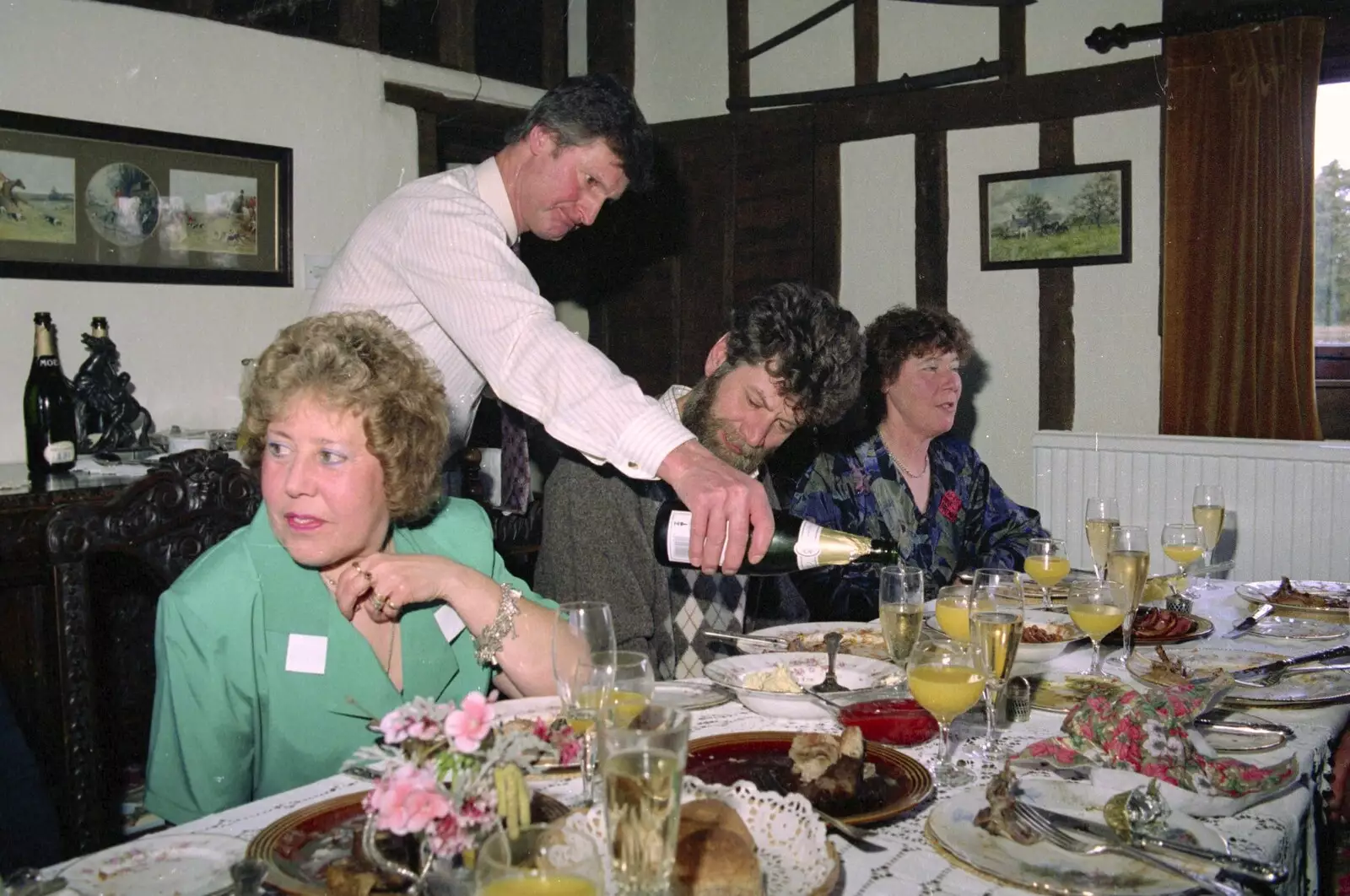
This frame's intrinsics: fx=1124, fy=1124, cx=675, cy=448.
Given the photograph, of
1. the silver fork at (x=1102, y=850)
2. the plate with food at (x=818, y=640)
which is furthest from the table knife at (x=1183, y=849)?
the plate with food at (x=818, y=640)

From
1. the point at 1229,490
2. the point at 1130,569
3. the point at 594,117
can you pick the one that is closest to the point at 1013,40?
the point at 1229,490

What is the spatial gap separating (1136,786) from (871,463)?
74.5 inches

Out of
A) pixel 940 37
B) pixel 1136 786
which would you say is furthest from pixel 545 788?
pixel 940 37

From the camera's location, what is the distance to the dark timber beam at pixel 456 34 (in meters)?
5.03

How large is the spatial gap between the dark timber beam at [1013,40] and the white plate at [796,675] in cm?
350

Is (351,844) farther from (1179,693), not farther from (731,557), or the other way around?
(1179,693)

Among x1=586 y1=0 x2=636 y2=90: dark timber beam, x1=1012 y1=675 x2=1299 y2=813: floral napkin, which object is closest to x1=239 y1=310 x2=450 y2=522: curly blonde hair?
x1=1012 y1=675 x2=1299 y2=813: floral napkin

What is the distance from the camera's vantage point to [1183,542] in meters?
2.51

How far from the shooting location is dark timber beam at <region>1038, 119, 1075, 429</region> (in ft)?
14.6

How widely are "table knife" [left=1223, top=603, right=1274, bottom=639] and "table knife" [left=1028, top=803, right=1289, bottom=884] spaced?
1.16 m

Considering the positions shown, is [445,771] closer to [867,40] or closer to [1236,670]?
[1236,670]

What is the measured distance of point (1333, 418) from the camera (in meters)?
4.10

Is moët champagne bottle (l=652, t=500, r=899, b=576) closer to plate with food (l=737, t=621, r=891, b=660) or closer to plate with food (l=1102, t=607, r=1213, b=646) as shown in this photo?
plate with food (l=737, t=621, r=891, b=660)

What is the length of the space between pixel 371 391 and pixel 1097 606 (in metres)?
1.14
